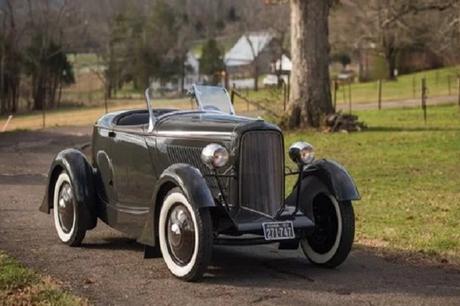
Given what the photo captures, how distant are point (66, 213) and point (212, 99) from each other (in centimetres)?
205

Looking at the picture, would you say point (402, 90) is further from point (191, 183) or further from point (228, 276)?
point (191, 183)

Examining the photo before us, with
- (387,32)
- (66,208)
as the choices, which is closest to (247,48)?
(387,32)

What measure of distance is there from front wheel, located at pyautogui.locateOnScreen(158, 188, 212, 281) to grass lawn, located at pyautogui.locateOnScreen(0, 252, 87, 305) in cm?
111

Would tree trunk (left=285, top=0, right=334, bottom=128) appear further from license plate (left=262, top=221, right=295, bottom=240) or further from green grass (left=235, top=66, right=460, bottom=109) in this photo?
green grass (left=235, top=66, right=460, bottom=109)

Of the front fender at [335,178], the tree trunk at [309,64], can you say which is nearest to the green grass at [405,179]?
the tree trunk at [309,64]

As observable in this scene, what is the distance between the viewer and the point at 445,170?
1708 centimetres

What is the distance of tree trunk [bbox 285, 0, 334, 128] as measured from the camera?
80.2 ft

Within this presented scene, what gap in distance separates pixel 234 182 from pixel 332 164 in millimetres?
1163

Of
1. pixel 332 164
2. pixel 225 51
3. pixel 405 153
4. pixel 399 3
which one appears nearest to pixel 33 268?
pixel 332 164

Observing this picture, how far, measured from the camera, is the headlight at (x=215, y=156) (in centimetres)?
776

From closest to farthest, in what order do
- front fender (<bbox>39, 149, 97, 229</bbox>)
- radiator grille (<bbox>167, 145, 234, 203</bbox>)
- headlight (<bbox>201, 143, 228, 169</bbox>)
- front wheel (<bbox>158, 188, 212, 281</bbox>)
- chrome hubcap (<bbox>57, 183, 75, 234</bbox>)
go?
front wheel (<bbox>158, 188, 212, 281</bbox>) < headlight (<bbox>201, 143, 228, 169</bbox>) < radiator grille (<bbox>167, 145, 234, 203</bbox>) < front fender (<bbox>39, 149, 97, 229</bbox>) < chrome hubcap (<bbox>57, 183, 75, 234</bbox>)

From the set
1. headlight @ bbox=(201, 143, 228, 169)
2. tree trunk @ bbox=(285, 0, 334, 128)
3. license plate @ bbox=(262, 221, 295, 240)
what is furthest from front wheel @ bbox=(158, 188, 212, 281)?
tree trunk @ bbox=(285, 0, 334, 128)

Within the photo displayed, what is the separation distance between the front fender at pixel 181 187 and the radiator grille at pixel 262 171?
456 mm

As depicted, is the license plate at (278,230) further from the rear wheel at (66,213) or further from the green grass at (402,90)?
the green grass at (402,90)
